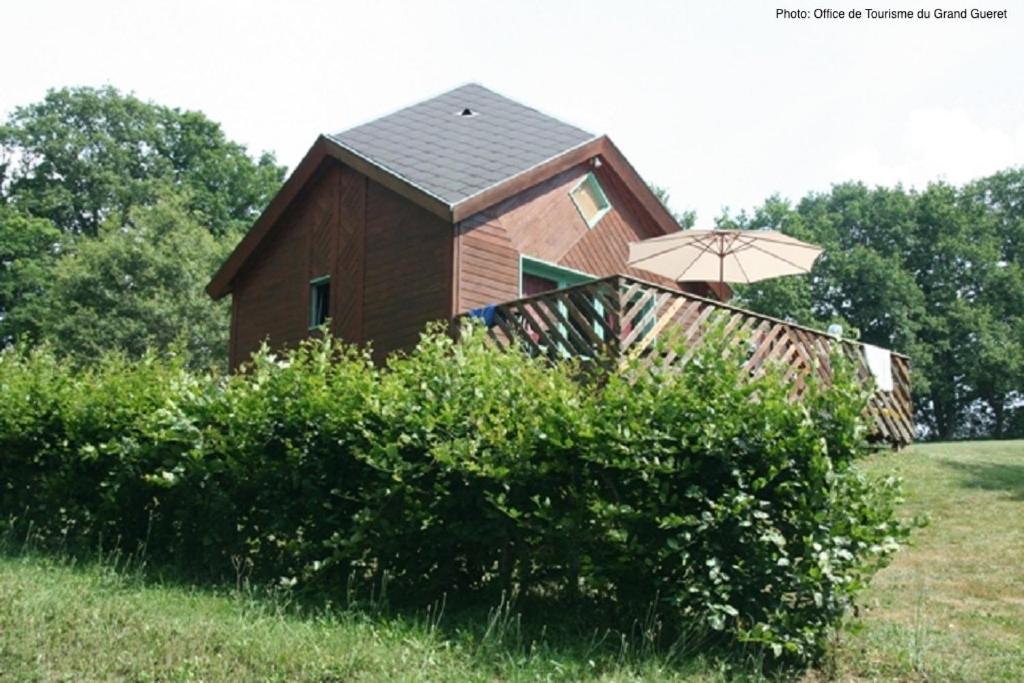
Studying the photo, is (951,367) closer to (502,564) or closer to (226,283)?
(226,283)

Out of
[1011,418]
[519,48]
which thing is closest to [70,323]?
[519,48]

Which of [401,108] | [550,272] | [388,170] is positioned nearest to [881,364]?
[550,272]

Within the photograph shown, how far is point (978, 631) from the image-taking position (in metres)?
7.23

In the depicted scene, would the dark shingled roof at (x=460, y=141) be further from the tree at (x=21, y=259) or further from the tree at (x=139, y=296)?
the tree at (x=21, y=259)

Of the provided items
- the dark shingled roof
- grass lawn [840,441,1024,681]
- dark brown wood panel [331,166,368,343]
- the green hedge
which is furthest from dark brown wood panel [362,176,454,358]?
grass lawn [840,441,1024,681]

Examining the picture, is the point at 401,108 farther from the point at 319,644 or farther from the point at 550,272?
the point at 319,644

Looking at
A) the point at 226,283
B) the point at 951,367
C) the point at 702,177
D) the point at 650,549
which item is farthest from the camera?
the point at 951,367

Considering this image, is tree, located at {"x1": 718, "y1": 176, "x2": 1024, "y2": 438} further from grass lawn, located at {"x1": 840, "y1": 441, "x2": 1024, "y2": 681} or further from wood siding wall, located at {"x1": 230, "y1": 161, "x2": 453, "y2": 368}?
wood siding wall, located at {"x1": 230, "y1": 161, "x2": 453, "y2": 368}

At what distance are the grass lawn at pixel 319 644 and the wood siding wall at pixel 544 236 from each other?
26.0ft

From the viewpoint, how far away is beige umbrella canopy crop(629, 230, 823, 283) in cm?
1356

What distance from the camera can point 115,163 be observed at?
1748 inches

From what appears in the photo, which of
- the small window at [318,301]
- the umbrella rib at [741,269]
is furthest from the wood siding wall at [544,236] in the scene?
the small window at [318,301]

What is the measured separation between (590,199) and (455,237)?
11.1 feet

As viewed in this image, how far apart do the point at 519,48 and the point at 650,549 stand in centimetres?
567
